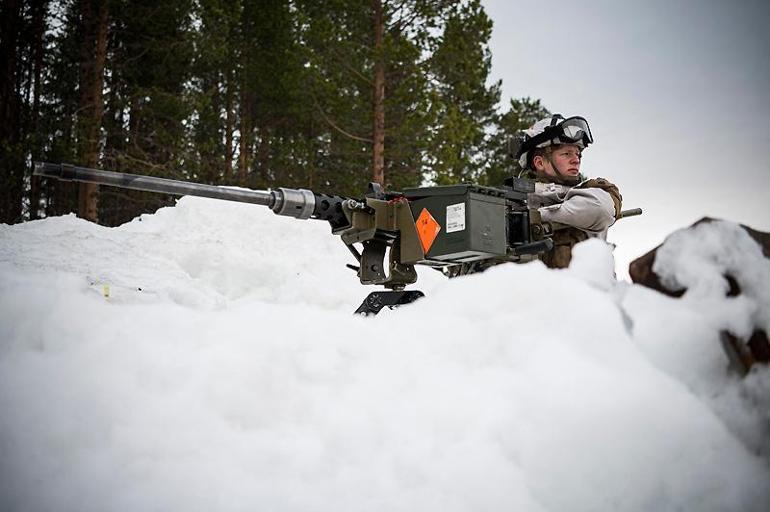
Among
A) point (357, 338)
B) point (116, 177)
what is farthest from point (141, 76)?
point (357, 338)

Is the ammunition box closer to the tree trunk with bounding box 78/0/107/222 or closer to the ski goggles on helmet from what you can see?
the ski goggles on helmet

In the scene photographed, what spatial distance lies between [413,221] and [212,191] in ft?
4.41

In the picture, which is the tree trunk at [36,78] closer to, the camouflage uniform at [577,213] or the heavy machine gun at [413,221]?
the heavy machine gun at [413,221]

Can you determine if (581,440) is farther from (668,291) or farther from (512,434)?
(668,291)

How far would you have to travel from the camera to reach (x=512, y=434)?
1.30m

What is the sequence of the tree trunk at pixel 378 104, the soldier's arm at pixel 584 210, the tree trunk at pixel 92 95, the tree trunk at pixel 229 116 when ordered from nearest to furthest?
the soldier's arm at pixel 584 210
the tree trunk at pixel 92 95
the tree trunk at pixel 378 104
the tree trunk at pixel 229 116

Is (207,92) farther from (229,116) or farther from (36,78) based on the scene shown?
(36,78)

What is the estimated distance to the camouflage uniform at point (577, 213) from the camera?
142 inches

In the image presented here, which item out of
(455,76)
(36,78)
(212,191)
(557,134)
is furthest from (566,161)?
(36,78)

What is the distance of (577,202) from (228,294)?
17.0 feet

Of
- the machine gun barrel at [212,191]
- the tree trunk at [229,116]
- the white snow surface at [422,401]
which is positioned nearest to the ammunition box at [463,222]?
the machine gun barrel at [212,191]

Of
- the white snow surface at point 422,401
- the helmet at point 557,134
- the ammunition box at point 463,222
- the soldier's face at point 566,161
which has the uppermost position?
the helmet at point 557,134

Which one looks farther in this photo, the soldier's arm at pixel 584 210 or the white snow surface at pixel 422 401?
the soldier's arm at pixel 584 210

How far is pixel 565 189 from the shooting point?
4.08 metres
